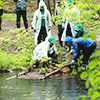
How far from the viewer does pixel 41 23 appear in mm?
12852

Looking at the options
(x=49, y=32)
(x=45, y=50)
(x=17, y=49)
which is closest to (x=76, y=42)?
(x=45, y=50)

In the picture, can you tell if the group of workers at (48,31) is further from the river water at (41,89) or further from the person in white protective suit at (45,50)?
the river water at (41,89)

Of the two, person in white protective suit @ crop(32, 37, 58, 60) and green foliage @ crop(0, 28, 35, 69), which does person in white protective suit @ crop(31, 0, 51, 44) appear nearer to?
green foliage @ crop(0, 28, 35, 69)

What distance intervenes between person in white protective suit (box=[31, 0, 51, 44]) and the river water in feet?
12.2

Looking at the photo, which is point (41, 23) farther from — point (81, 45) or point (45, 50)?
point (81, 45)

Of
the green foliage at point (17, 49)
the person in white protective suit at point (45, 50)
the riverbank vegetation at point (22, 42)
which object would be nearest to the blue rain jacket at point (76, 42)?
the riverbank vegetation at point (22, 42)

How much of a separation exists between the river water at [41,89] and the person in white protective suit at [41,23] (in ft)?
12.2

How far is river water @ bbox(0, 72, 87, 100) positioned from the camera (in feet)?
23.5

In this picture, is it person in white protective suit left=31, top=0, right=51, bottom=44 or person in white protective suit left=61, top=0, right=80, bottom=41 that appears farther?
person in white protective suit left=31, top=0, right=51, bottom=44

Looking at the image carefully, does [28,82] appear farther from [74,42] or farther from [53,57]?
[53,57]

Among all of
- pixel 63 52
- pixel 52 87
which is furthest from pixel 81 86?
pixel 63 52

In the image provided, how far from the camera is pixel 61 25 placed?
13.6 meters

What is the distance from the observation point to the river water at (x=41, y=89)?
7154 millimetres

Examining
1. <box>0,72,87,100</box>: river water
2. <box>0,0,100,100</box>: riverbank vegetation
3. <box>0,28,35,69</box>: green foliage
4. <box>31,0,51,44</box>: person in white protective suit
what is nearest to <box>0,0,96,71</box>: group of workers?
<box>31,0,51,44</box>: person in white protective suit
